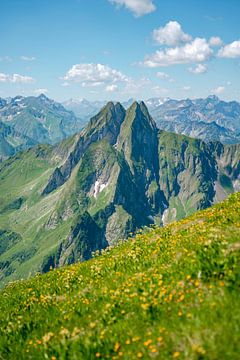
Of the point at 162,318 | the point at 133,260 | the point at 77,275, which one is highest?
the point at 162,318

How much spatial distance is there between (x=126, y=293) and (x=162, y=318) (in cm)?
228

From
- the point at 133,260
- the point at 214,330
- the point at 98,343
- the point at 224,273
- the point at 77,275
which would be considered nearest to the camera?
the point at 214,330

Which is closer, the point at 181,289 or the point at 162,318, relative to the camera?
the point at 162,318

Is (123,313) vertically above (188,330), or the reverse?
(188,330)

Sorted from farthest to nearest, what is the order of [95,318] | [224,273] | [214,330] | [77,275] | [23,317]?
[77,275]
[23,317]
[95,318]
[224,273]
[214,330]

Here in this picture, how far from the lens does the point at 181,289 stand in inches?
362

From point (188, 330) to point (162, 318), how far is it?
A: 1144 mm

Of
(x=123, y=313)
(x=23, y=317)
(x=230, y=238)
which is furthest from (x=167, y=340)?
(x=23, y=317)

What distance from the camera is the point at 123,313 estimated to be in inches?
374

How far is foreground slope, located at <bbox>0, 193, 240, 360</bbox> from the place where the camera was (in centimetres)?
720

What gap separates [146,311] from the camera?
878cm

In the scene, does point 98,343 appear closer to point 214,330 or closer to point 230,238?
point 214,330

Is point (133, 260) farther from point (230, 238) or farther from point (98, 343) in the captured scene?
point (98, 343)

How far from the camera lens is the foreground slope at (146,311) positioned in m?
7.20
